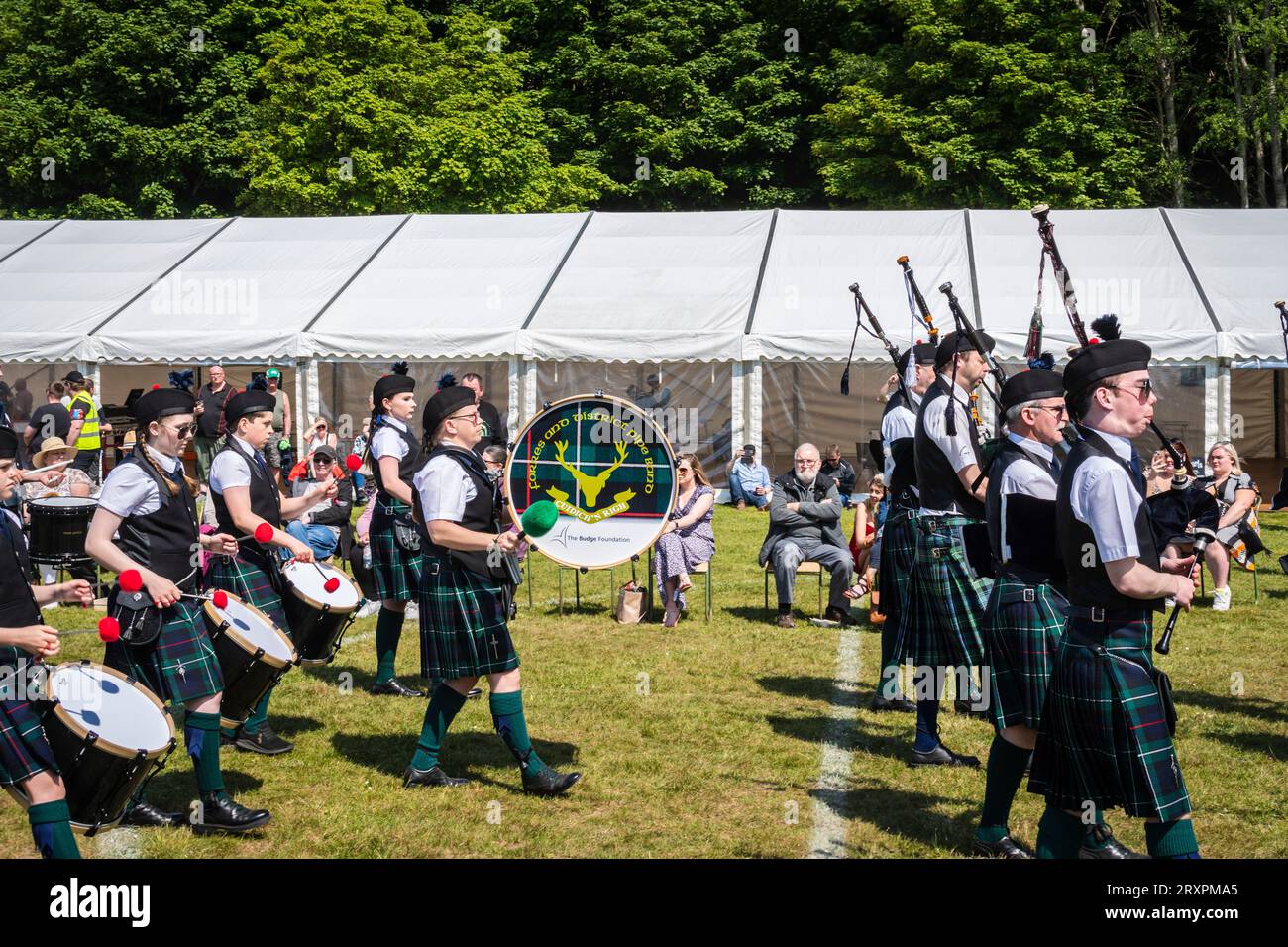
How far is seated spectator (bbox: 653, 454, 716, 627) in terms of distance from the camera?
357 inches

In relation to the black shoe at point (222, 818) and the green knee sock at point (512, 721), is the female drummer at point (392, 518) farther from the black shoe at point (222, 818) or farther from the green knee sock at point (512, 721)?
the black shoe at point (222, 818)

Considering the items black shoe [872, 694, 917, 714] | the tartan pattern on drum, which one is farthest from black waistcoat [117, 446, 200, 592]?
black shoe [872, 694, 917, 714]

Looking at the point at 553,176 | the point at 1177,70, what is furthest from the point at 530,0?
the point at 1177,70

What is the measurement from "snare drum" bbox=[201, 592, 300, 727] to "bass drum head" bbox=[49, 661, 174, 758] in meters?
0.75

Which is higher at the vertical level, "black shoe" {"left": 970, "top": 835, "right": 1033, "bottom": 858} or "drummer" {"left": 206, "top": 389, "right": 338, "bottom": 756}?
"drummer" {"left": 206, "top": 389, "right": 338, "bottom": 756}

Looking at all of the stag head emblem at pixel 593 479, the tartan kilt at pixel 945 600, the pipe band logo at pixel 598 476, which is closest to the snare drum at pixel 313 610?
the pipe band logo at pixel 598 476

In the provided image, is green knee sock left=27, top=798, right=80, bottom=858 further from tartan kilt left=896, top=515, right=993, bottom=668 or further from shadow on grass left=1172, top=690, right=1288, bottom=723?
shadow on grass left=1172, top=690, right=1288, bottom=723

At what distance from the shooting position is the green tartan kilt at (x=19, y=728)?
3.61 meters

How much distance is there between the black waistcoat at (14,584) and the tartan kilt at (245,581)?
5.23 ft

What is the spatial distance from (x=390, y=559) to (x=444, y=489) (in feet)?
6.94

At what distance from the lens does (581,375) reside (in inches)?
719

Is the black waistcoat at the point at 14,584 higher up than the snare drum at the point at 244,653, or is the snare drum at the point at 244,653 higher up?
the black waistcoat at the point at 14,584

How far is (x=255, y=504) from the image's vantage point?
544 cm
